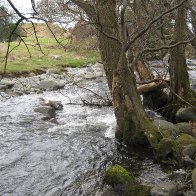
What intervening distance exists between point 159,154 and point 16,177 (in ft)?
11.4

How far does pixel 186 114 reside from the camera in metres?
11.8

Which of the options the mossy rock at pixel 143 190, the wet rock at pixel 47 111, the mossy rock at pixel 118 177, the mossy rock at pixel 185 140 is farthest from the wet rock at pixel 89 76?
the mossy rock at pixel 143 190

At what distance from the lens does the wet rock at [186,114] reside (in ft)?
38.5

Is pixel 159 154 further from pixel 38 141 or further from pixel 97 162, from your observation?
pixel 38 141

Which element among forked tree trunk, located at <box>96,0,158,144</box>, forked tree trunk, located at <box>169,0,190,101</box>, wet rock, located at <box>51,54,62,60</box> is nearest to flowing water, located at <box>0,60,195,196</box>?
forked tree trunk, located at <box>96,0,158,144</box>

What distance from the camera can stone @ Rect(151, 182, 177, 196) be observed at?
670 centimetres

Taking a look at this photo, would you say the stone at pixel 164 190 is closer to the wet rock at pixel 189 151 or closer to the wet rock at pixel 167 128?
the wet rock at pixel 189 151

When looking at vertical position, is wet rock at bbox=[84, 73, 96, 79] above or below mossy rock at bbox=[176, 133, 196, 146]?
above

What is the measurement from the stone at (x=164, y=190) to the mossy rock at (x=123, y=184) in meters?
0.14

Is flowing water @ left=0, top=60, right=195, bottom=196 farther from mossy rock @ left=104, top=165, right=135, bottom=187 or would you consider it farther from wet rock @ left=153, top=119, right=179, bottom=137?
wet rock @ left=153, top=119, right=179, bottom=137

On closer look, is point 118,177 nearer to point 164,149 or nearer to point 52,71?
point 164,149

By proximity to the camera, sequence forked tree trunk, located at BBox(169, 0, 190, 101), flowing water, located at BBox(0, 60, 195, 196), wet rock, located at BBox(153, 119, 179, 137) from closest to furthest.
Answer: flowing water, located at BBox(0, 60, 195, 196), wet rock, located at BBox(153, 119, 179, 137), forked tree trunk, located at BBox(169, 0, 190, 101)

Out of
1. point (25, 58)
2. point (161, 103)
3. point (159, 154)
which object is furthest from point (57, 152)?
point (25, 58)

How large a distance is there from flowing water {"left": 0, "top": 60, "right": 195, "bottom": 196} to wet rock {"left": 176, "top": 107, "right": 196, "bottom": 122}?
2.29 meters
